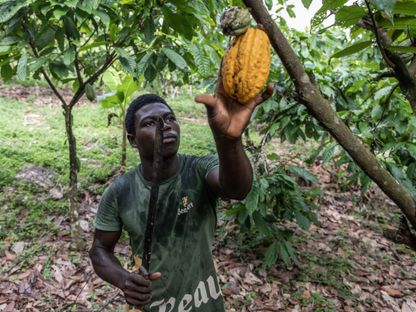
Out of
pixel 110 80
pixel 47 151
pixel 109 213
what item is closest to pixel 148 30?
pixel 109 213

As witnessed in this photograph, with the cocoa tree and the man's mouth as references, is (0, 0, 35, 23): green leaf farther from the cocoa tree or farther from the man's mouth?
Result: the man's mouth

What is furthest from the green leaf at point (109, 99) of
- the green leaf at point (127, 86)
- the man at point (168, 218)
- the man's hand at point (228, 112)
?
the man's hand at point (228, 112)

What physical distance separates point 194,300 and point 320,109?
3.50ft

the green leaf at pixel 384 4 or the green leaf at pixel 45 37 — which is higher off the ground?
the green leaf at pixel 45 37

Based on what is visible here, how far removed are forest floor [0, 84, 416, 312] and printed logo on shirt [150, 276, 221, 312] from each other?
1323 millimetres

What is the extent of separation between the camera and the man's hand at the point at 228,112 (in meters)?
0.87

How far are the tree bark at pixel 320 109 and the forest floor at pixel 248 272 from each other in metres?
2.21

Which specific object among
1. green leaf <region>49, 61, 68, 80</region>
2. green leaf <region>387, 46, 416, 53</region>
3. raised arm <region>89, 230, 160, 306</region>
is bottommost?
raised arm <region>89, 230, 160, 306</region>

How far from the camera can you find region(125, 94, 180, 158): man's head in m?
1.41

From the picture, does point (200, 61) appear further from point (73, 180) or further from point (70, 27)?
point (73, 180)

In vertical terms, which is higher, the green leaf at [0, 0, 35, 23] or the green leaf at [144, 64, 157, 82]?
the green leaf at [0, 0, 35, 23]

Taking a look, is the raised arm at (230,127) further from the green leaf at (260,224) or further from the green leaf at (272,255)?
the green leaf at (272,255)

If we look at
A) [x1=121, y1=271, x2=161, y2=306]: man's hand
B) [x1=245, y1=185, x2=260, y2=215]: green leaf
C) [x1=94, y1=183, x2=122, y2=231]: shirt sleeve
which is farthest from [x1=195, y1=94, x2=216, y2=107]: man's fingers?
[x1=245, y1=185, x2=260, y2=215]: green leaf

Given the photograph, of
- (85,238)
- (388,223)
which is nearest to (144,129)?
(85,238)
